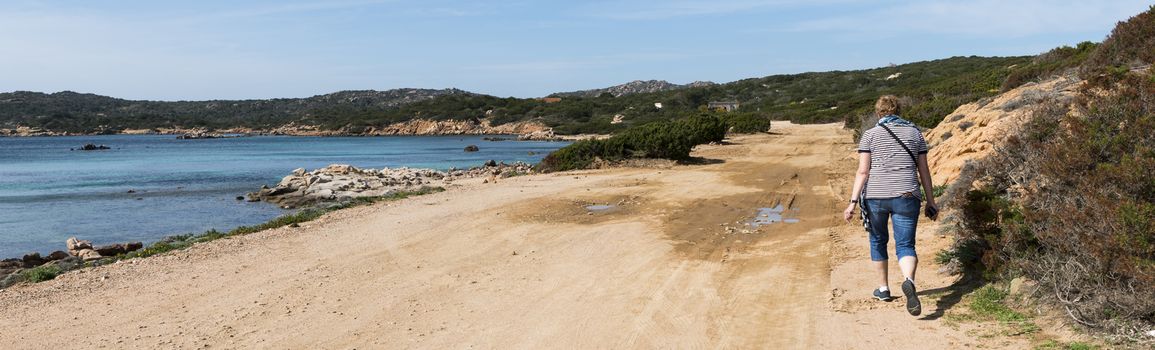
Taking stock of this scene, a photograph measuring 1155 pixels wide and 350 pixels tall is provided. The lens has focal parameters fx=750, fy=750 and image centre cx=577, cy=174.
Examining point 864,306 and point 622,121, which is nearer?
point 864,306

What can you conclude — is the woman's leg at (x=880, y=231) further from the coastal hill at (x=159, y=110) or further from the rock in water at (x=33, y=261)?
the coastal hill at (x=159, y=110)

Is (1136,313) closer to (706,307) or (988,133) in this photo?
A: (706,307)

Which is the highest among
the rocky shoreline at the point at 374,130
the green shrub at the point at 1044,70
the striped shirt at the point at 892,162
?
the green shrub at the point at 1044,70

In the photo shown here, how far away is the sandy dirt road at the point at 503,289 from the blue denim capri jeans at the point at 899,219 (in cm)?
51

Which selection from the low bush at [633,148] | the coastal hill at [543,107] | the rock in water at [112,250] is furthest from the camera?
the coastal hill at [543,107]

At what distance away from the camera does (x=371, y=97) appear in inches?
7397

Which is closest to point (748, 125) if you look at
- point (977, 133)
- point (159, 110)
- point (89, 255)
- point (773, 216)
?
point (773, 216)

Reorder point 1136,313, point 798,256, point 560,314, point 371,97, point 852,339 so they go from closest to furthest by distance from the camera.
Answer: point 1136,313
point 852,339
point 560,314
point 798,256
point 371,97

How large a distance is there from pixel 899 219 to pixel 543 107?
103963 millimetres

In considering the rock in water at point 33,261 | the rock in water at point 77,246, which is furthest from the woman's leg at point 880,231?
the rock in water at point 77,246

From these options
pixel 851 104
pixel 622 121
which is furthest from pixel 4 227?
pixel 622 121

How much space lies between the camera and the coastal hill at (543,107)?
257 ft

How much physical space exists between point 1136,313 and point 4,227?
22172 millimetres

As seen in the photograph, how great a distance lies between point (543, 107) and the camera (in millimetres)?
108500
